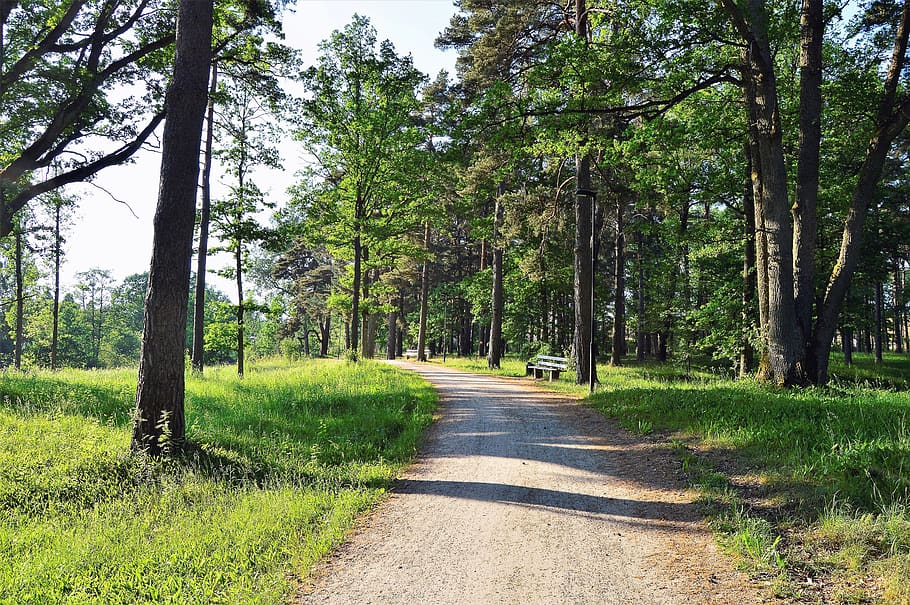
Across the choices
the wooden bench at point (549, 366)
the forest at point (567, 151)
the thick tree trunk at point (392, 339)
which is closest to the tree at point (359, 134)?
the forest at point (567, 151)

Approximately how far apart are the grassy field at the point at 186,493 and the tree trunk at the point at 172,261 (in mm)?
536

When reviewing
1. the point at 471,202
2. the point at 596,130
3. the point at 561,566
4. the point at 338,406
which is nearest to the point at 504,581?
the point at 561,566

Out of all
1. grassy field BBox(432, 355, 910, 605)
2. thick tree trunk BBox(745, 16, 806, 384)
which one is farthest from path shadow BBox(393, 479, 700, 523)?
thick tree trunk BBox(745, 16, 806, 384)

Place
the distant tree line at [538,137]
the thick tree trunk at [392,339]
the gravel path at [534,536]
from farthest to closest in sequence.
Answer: the thick tree trunk at [392,339] → the distant tree line at [538,137] → the gravel path at [534,536]

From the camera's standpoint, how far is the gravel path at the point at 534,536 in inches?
142

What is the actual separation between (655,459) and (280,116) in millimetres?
14222

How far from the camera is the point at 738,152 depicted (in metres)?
16.2

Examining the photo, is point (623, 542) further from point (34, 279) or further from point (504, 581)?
point (34, 279)

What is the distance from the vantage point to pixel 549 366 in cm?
1703

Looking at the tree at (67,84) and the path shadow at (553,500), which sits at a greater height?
the tree at (67,84)

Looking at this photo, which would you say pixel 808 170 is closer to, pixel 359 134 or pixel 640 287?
pixel 359 134

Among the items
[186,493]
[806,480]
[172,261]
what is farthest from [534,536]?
[172,261]

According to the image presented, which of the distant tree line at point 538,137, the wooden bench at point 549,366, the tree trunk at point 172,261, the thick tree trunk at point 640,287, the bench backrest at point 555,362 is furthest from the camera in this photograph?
the thick tree trunk at point 640,287

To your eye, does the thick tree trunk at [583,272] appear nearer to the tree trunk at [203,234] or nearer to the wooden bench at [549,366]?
the wooden bench at [549,366]
